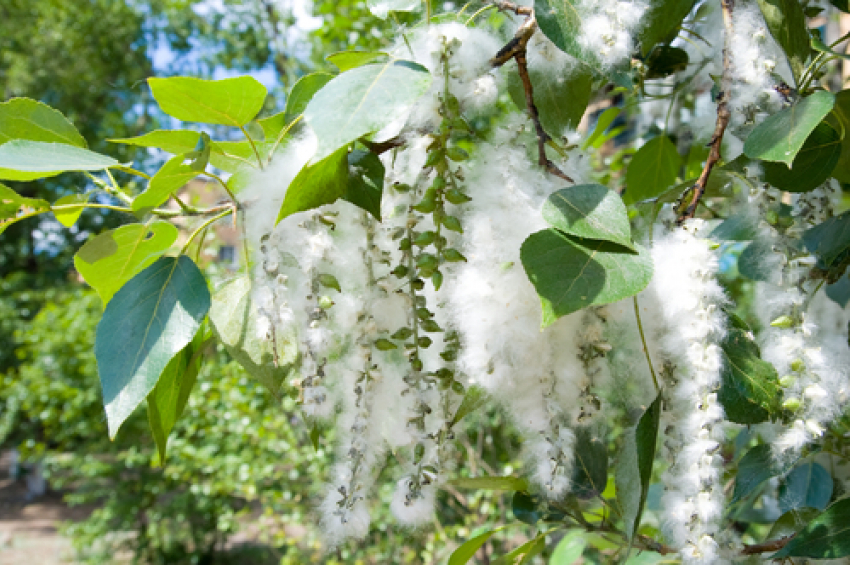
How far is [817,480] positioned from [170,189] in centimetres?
78

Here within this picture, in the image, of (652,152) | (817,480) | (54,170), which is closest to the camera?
(54,170)

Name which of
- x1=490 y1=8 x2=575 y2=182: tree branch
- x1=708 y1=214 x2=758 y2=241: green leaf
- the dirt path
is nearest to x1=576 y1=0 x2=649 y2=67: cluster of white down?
x1=490 y1=8 x2=575 y2=182: tree branch

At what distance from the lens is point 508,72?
2.00ft

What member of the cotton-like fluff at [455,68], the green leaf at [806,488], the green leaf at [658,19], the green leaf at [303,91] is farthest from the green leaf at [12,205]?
the green leaf at [806,488]

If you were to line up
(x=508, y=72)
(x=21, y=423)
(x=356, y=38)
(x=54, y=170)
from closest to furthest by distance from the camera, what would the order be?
(x=54, y=170)
(x=508, y=72)
(x=356, y=38)
(x=21, y=423)

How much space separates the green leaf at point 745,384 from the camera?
44cm

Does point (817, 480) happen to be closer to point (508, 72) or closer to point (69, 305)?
point (508, 72)

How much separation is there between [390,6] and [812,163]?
0.39 m

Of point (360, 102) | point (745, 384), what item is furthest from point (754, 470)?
point (360, 102)

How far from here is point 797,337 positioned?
1.52 feet

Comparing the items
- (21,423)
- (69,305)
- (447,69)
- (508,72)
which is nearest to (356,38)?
(508,72)

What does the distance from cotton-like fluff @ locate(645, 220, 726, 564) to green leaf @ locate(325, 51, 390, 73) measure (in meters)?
0.27

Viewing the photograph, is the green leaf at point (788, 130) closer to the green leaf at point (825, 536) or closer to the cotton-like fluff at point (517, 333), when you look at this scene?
the cotton-like fluff at point (517, 333)

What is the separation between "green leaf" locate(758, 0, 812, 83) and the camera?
0.51 m
